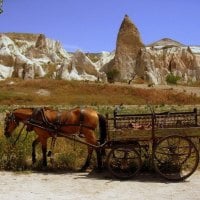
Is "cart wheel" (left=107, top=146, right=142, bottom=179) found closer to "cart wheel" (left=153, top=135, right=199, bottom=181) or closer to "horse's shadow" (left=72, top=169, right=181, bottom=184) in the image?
"horse's shadow" (left=72, top=169, right=181, bottom=184)

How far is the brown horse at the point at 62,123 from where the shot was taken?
10.5 m

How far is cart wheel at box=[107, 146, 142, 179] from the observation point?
32.9ft

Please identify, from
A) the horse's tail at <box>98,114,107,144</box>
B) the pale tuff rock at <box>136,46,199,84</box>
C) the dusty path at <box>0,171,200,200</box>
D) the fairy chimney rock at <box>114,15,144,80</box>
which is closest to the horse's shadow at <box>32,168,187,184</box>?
the dusty path at <box>0,171,200,200</box>

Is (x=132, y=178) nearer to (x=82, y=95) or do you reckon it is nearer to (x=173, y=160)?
(x=173, y=160)

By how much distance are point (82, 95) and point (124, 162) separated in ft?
121

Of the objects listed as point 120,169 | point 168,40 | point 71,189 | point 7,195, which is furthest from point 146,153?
point 168,40

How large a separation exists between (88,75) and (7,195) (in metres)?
60.4

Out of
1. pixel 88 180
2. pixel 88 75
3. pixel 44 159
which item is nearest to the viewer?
pixel 88 180

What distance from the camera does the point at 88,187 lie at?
30.2 feet

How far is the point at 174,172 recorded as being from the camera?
33.8ft

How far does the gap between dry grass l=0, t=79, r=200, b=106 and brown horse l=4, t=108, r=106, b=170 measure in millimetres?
30856

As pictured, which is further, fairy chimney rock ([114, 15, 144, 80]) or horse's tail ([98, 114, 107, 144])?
fairy chimney rock ([114, 15, 144, 80])

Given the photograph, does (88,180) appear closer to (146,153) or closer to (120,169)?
(120,169)

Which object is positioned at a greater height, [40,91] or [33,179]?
[40,91]
